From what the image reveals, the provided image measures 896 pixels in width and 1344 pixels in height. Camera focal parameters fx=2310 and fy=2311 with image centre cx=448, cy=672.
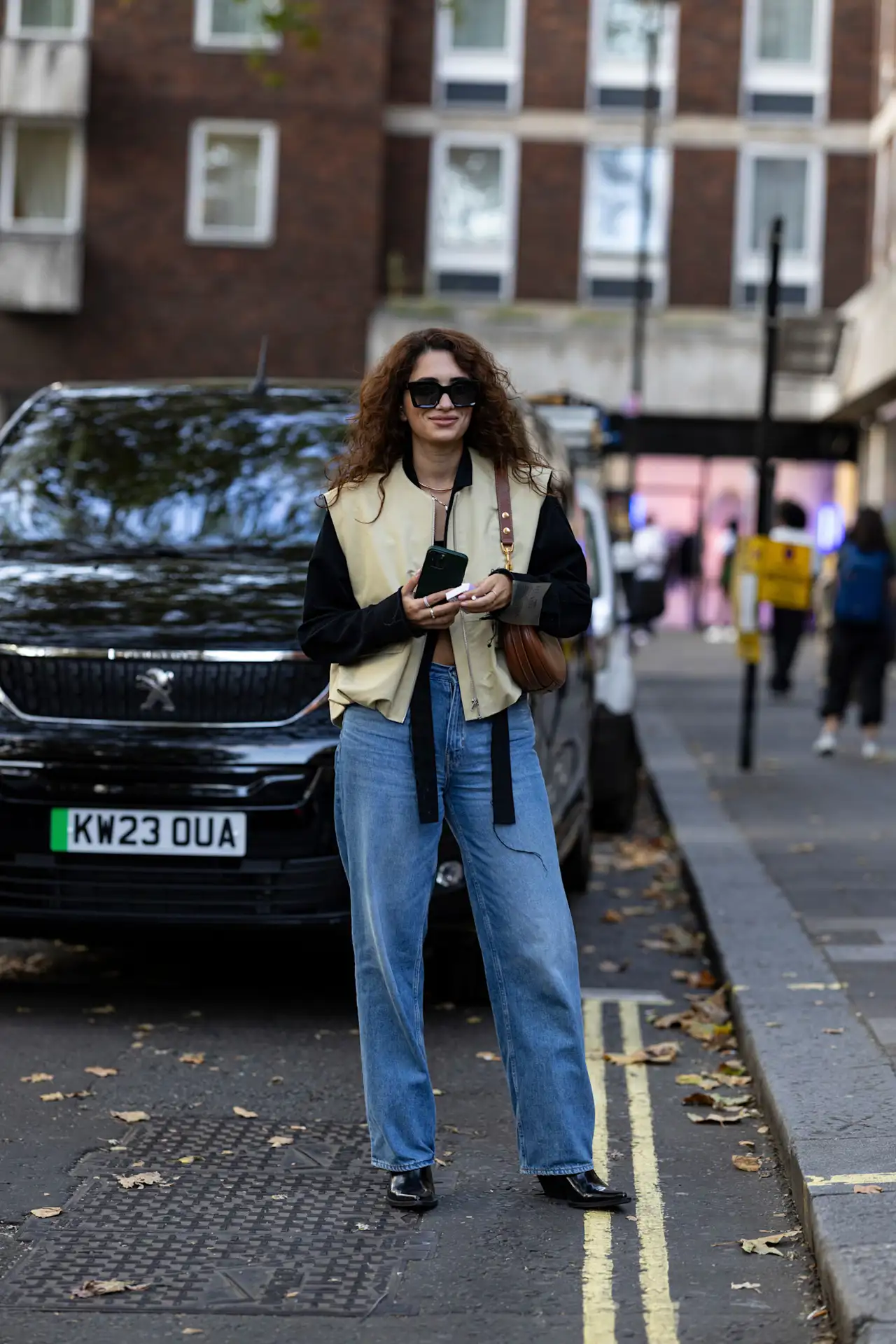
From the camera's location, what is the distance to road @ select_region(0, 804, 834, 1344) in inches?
171

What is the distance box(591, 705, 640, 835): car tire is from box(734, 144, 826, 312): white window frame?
83.1 feet

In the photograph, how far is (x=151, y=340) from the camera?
116 feet

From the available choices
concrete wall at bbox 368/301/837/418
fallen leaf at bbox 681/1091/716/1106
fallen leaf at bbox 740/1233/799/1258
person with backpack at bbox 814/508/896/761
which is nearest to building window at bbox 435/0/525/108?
concrete wall at bbox 368/301/837/418

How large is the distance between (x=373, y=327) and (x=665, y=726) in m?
18.7

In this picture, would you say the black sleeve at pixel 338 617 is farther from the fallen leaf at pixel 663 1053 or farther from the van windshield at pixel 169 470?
the van windshield at pixel 169 470

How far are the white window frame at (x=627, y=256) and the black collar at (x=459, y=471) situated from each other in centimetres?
3218

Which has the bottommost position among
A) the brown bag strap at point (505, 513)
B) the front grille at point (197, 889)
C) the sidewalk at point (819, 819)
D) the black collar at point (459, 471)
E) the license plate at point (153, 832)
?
the sidewalk at point (819, 819)

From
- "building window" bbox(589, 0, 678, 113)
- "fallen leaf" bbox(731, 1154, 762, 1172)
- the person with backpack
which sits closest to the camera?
"fallen leaf" bbox(731, 1154, 762, 1172)

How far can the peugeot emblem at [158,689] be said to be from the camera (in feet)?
22.2

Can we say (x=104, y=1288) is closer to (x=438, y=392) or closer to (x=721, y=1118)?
(x=438, y=392)

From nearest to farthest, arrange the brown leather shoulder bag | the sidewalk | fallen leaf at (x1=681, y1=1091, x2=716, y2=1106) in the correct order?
the brown leather shoulder bag, fallen leaf at (x1=681, y1=1091, x2=716, y2=1106), the sidewalk

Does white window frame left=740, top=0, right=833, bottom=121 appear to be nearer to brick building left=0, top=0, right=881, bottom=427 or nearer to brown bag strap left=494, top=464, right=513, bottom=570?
brick building left=0, top=0, right=881, bottom=427

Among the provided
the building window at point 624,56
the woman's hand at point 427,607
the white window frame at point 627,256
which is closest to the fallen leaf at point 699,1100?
the woman's hand at point 427,607

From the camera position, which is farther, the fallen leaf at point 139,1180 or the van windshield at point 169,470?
the van windshield at point 169,470
